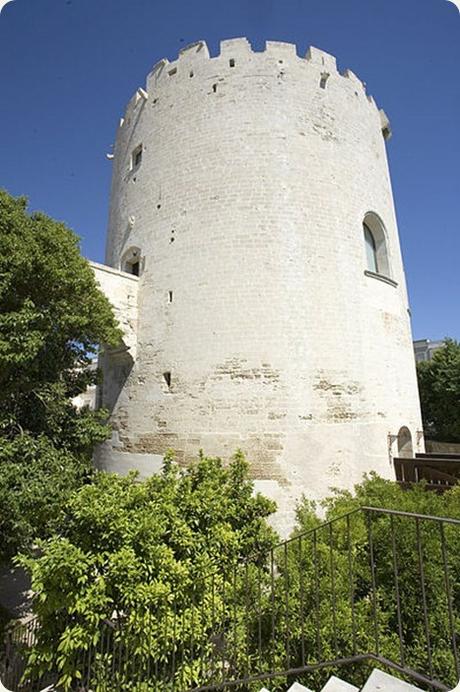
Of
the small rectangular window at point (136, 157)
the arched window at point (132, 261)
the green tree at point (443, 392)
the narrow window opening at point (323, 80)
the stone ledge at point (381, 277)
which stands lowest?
the green tree at point (443, 392)

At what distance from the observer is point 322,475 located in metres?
8.57

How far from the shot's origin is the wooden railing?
8227 millimetres

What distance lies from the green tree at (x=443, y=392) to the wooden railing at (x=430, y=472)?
9.77 m

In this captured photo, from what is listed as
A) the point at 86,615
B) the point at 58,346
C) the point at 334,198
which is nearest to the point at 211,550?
the point at 86,615

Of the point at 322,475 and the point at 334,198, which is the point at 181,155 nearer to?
the point at 334,198

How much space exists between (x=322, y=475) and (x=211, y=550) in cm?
370

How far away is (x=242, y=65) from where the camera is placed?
10508mm

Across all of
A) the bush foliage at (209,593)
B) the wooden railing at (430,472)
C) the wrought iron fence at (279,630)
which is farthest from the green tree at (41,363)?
the wooden railing at (430,472)

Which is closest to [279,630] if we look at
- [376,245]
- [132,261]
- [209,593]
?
[209,593]

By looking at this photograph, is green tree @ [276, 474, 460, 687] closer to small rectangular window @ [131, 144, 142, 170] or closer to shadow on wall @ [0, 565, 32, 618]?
shadow on wall @ [0, 565, 32, 618]

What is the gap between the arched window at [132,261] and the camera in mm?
11375

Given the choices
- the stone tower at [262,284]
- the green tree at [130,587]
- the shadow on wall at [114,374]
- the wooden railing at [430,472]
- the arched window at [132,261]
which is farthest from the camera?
the arched window at [132,261]

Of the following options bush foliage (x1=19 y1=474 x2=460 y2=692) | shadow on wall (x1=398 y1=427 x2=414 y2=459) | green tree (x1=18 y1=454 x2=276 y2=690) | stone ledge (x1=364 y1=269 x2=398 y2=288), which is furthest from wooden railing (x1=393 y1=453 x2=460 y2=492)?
green tree (x1=18 y1=454 x2=276 y2=690)

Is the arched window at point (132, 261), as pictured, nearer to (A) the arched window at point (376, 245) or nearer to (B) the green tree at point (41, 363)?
(B) the green tree at point (41, 363)
